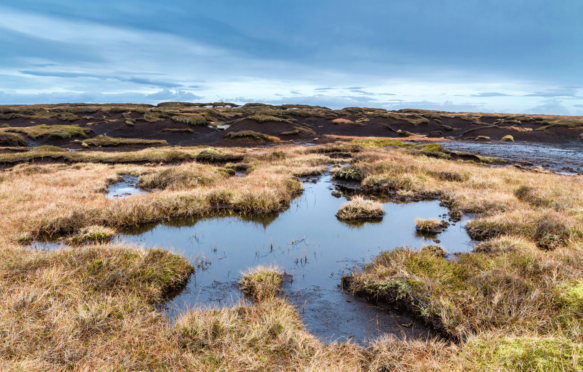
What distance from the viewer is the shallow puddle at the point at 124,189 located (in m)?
15.7

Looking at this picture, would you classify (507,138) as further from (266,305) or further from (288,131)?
(266,305)

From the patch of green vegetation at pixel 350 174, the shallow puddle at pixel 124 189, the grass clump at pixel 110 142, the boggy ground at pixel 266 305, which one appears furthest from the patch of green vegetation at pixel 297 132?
the boggy ground at pixel 266 305

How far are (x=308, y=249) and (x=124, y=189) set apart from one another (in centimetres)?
1280

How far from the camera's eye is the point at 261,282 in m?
7.31

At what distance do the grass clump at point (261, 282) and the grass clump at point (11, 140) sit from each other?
139 feet

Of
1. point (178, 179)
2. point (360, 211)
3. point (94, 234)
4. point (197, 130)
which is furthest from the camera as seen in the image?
point (197, 130)

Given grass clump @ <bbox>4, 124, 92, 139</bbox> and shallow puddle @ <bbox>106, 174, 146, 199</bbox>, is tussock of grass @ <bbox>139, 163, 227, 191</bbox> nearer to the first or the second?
shallow puddle @ <bbox>106, 174, 146, 199</bbox>

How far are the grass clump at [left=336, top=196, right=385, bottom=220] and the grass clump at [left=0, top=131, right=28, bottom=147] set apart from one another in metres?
41.5

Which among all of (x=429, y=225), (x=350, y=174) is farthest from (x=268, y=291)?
(x=350, y=174)

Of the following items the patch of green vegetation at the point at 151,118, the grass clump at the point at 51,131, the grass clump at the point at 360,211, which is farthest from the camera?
the patch of green vegetation at the point at 151,118

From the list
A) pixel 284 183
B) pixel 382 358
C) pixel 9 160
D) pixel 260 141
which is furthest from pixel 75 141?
pixel 382 358

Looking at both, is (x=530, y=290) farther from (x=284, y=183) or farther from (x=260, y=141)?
(x=260, y=141)

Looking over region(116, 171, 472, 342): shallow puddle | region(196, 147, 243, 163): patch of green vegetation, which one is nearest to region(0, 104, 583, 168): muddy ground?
region(196, 147, 243, 163): patch of green vegetation

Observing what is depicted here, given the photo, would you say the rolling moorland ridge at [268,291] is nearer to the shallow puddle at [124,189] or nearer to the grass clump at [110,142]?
the shallow puddle at [124,189]
